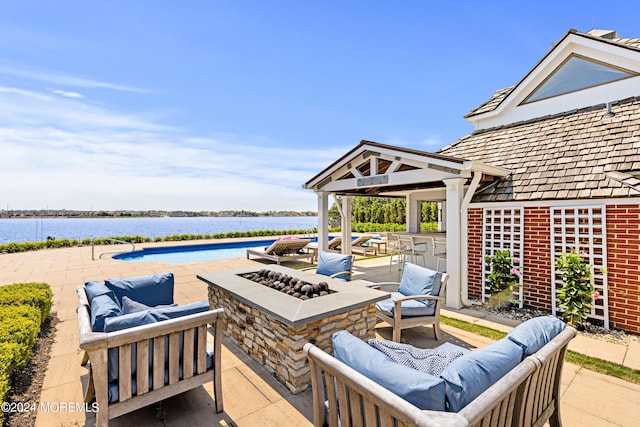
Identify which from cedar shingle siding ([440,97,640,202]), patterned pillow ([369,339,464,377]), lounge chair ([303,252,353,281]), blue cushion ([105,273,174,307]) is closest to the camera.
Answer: patterned pillow ([369,339,464,377])

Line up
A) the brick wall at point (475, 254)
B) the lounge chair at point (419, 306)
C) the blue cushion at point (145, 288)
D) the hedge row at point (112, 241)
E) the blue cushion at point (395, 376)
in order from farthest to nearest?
the hedge row at point (112, 241), the brick wall at point (475, 254), the lounge chair at point (419, 306), the blue cushion at point (145, 288), the blue cushion at point (395, 376)

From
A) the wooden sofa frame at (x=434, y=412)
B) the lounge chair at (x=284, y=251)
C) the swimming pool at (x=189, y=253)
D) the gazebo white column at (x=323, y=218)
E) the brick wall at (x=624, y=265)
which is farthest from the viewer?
the swimming pool at (x=189, y=253)

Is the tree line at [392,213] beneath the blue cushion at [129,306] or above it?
above

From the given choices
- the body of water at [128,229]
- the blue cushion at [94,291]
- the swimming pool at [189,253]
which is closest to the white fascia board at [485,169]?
the blue cushion at [94,291]

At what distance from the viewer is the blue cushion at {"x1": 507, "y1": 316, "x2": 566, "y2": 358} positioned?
211 cm

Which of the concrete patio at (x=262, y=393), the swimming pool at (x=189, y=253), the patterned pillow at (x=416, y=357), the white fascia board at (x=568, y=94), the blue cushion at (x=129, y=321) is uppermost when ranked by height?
the white fascia board at (x=568, y=94)

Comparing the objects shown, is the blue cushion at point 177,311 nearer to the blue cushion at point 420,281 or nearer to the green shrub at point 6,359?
the green shrub at point 6,359

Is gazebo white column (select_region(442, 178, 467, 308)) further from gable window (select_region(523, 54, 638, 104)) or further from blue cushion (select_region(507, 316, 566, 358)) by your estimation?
gable window (select_region(523, 54, 638, 104))

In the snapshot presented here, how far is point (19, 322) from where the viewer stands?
3857mm

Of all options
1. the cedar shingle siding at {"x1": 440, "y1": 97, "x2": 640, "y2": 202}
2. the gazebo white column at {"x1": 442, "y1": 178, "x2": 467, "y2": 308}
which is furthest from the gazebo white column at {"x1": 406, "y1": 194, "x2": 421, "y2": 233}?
the gazebo white column at {"x1": 442, "y1": 178, "x2": 467, "y2": 308}

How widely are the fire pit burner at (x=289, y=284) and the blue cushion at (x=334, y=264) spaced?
4.49ft

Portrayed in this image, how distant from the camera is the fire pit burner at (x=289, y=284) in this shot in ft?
13.8

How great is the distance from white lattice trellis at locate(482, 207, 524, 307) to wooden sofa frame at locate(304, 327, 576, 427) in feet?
14.3

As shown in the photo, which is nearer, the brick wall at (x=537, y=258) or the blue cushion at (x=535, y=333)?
the blue cushion at (x=535, y=333)
